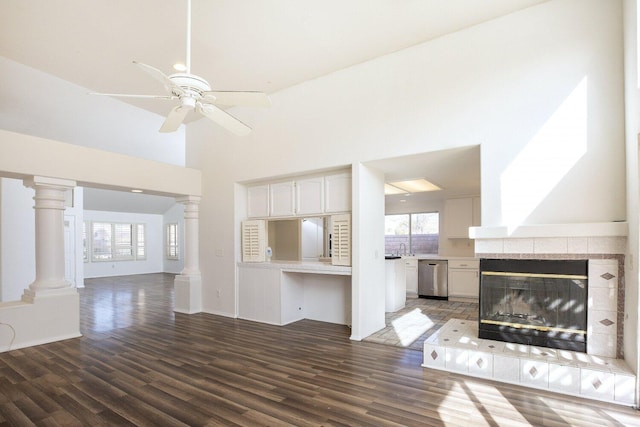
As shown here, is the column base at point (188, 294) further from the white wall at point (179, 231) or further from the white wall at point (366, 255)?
the white wall at point (179, 231)

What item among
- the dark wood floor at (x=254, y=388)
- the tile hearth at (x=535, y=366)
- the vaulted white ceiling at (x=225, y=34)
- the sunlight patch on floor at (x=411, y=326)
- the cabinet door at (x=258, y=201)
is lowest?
the sunlight patch on floor at (x=411, y=326)

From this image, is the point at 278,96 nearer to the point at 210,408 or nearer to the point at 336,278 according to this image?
the point at 336,278

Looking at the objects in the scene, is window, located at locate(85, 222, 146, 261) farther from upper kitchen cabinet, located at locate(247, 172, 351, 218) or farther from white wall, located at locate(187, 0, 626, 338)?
white wall, located at locate(187, 0, 626, 338)

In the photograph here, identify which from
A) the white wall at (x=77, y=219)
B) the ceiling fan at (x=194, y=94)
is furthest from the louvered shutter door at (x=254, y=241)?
the white wall at (x=77, y=219)

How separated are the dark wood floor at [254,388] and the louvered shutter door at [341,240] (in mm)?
1026

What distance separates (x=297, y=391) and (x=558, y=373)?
2.20 meters

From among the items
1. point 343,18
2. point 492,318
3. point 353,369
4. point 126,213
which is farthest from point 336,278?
point 126,213

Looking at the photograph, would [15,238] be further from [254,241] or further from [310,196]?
[310,196]

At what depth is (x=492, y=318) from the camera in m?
3.51

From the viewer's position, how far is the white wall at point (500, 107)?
3033 millimetres

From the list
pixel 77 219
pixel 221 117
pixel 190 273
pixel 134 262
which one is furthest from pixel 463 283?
pixel 134 262

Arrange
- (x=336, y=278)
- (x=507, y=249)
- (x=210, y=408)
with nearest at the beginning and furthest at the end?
1. (x=210, y=408)
2. (x=507, y=249)
3. (x=336, y=278)

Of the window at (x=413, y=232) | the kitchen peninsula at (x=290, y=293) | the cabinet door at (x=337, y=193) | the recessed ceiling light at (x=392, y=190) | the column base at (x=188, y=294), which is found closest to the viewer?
the cabinet door at (x=337, y=193)

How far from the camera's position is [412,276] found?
7461 millimetres
